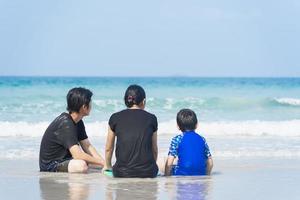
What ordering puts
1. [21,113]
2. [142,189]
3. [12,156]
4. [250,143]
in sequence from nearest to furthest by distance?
[142,189] → [12,156] → [250,143] → [21,113]

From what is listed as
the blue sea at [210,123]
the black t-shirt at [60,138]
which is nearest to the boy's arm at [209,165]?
the black t-shirt at [60,138]

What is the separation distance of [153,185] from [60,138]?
1300mm

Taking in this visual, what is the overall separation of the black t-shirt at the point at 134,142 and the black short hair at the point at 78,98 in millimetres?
443

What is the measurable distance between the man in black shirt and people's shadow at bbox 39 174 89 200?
7.7 inches

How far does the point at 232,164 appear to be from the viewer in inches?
344

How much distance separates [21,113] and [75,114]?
1523cm

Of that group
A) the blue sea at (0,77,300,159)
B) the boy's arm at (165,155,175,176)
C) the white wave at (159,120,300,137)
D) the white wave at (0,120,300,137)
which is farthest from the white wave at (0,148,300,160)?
the white wave at (159,120,300,137)

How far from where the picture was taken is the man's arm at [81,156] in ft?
22.9

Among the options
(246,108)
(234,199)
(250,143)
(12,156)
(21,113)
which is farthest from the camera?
(246,108)

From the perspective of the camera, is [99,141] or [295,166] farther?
[99,141]

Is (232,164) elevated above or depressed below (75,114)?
below

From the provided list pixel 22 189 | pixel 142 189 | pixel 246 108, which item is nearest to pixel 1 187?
pixel 22 189

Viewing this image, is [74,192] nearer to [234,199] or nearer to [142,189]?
[142,189]

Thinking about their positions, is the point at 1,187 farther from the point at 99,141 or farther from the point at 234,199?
the point at 99,141
